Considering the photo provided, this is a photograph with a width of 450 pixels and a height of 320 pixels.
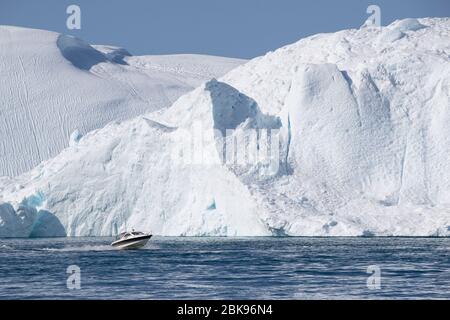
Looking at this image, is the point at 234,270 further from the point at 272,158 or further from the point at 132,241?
the point at 272,158

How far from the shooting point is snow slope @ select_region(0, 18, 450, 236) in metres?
55.3

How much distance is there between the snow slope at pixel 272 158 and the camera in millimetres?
55312

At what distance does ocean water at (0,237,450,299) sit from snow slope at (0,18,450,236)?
547 cm

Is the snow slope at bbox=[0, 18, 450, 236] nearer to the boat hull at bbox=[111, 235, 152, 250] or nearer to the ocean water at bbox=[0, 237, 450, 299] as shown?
the ocean water at bbox=[0, 237, 450, 299]

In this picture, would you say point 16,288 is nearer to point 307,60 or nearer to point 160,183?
point 160,183

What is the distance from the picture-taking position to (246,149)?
56250mm

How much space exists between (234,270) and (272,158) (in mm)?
22743

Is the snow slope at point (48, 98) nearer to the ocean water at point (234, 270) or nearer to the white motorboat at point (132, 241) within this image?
the ocean water at point (234, 270)

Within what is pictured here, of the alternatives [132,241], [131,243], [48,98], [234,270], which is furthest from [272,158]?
[48,98]

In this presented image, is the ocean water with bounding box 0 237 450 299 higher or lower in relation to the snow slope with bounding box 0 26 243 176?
lower

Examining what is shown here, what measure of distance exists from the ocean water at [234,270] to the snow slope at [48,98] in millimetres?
30075

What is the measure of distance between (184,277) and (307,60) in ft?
115

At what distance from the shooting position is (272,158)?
56125mm

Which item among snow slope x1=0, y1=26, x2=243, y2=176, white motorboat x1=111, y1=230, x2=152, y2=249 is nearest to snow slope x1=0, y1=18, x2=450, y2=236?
white motorboat x1=111, y1=230, x2=152, y2=249
